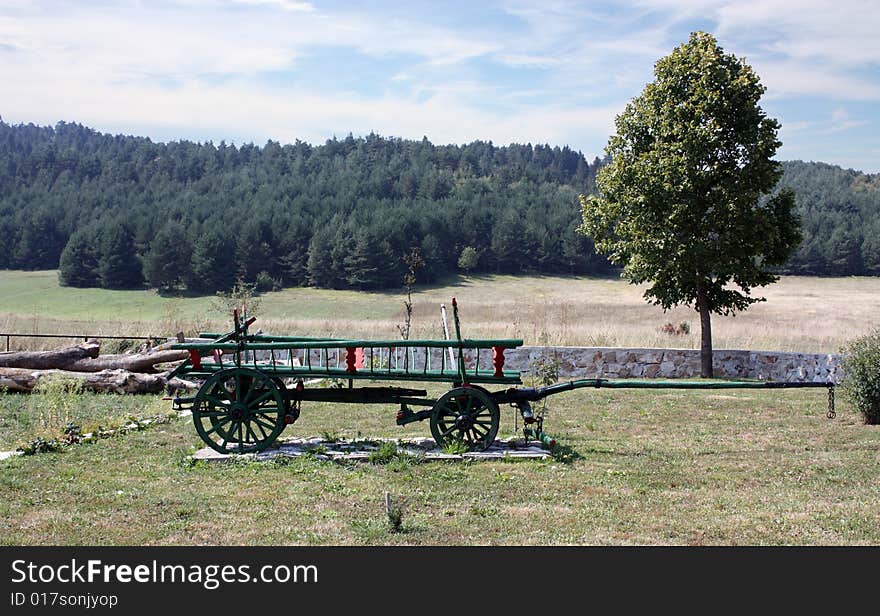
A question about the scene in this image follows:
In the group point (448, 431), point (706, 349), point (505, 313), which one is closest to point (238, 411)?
point (448, 431)

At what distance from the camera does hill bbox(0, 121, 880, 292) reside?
2862 inches

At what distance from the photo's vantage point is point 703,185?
22391 millimetres

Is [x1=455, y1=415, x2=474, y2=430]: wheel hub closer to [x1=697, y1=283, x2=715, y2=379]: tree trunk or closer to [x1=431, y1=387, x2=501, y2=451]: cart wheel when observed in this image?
[x1=431, y1=387, x2=501, y2=451]: cart wheel

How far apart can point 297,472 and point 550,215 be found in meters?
83.0

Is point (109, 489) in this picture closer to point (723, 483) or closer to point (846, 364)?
point (723, 483)

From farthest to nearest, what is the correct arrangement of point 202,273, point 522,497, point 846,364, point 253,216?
1. point 253,216
2. point 202,273
3. point 846,364
4. point 522,497

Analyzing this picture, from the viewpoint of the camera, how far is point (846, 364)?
531 inches

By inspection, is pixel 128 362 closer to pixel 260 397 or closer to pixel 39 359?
pixel 39 359

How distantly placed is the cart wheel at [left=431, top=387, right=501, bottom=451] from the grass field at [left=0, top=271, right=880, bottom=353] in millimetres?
14964

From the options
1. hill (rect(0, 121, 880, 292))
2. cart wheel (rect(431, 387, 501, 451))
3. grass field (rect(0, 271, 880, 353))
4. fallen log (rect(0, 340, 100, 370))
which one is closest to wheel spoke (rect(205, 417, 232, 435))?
cart wheel (rect(431, 387, 501, 451))

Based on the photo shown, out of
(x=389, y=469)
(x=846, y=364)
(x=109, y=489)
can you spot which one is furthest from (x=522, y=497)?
(x=846, y=364)

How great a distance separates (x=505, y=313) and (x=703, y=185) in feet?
60.0

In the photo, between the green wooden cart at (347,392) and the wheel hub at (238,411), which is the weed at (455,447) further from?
A: the wheel hub at (238,411)

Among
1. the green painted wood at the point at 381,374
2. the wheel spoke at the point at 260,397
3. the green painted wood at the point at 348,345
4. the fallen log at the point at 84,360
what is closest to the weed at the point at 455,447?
the green painted wood at the point at 381,374
